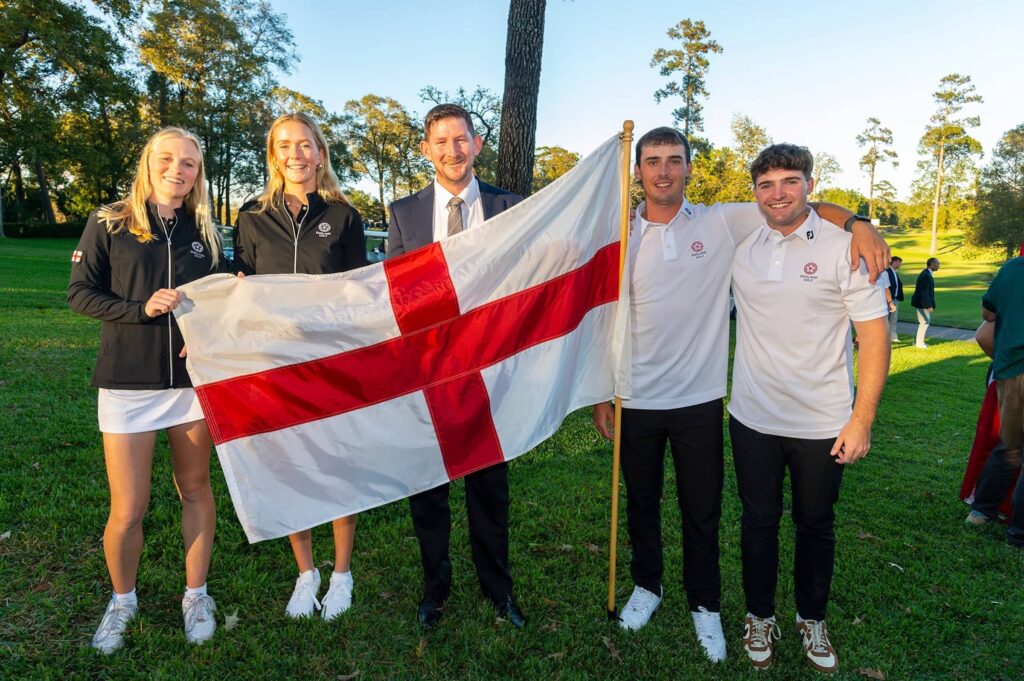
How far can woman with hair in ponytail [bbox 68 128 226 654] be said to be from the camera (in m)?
2.95

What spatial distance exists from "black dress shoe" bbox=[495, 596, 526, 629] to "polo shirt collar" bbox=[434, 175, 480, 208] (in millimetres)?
2104

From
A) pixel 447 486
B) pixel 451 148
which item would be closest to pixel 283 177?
pixel 451 148

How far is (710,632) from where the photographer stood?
333cm

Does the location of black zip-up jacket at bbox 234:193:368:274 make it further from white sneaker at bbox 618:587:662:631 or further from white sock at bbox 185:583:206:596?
white sneaker at bbox 618:587:662:631

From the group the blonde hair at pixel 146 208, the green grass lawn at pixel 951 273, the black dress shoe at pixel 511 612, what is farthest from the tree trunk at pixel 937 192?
the blonde hair at pixel 146 208

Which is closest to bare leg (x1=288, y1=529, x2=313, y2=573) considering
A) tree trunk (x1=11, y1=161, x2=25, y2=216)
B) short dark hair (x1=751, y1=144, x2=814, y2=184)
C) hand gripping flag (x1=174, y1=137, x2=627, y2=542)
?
hand gripping flag (x1=174, y1=137, x2=627, y2=542)

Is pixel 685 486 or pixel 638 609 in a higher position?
pixel 685 486

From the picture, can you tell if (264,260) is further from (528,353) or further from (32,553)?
(32,553)

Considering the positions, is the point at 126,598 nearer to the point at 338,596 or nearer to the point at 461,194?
the point at 338,596

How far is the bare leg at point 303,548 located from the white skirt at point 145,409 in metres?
0.86

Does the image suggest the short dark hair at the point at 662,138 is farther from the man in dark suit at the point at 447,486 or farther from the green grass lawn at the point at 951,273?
the green grass lawn at the point at 951,273

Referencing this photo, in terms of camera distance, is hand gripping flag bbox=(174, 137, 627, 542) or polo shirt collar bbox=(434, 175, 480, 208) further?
polo shirt collar bbox=(434, 175, 480, 208)

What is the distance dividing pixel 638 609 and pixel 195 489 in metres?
2.34

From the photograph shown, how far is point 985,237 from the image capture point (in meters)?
43.0
